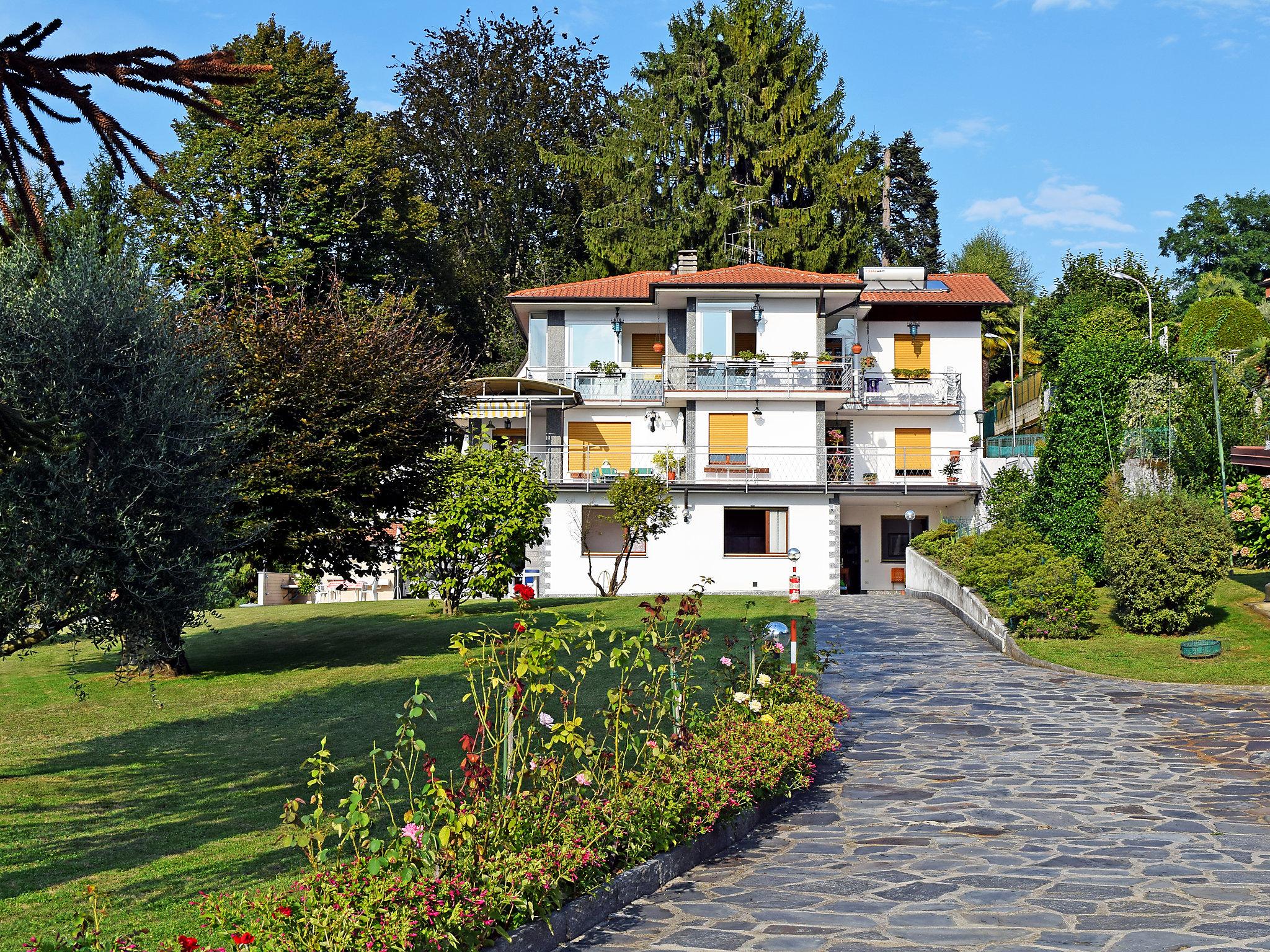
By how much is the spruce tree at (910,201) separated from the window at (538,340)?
30220mm

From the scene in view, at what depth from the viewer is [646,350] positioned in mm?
39875

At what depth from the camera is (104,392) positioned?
1420 centimetres

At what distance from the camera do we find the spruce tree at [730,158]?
4931cm

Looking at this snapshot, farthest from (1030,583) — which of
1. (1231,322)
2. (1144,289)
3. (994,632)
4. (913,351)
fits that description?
(1231,322)

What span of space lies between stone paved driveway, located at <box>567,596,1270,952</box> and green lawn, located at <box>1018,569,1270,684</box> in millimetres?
1596

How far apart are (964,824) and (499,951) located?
193 inches

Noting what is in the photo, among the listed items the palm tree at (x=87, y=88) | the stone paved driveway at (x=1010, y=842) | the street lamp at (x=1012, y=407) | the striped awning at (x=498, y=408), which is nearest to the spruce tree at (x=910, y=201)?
the street lamp at (x=1012, y=407)

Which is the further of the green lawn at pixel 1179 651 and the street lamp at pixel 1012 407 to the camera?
the street lamp at pixel 1012 407

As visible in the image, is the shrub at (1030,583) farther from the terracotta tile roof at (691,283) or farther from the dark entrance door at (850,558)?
the dark entrance door at (850,558)

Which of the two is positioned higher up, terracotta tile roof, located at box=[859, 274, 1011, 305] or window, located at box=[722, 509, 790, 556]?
terracotta tile roof, located at box=[859, 274, 1011, 305]

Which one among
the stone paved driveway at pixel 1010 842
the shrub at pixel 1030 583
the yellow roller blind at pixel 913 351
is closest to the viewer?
the stone paved driveway at pixel 1010 842

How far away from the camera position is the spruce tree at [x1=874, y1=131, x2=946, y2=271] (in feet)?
211

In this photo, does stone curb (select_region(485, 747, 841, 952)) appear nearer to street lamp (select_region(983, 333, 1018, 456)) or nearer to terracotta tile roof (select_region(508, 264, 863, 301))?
terracotta tile roof (select_region(508, 264, 863, 301))

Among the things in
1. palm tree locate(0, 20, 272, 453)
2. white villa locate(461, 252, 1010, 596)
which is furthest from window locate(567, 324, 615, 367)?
palm tree locate(0, 20, 272, 453)
